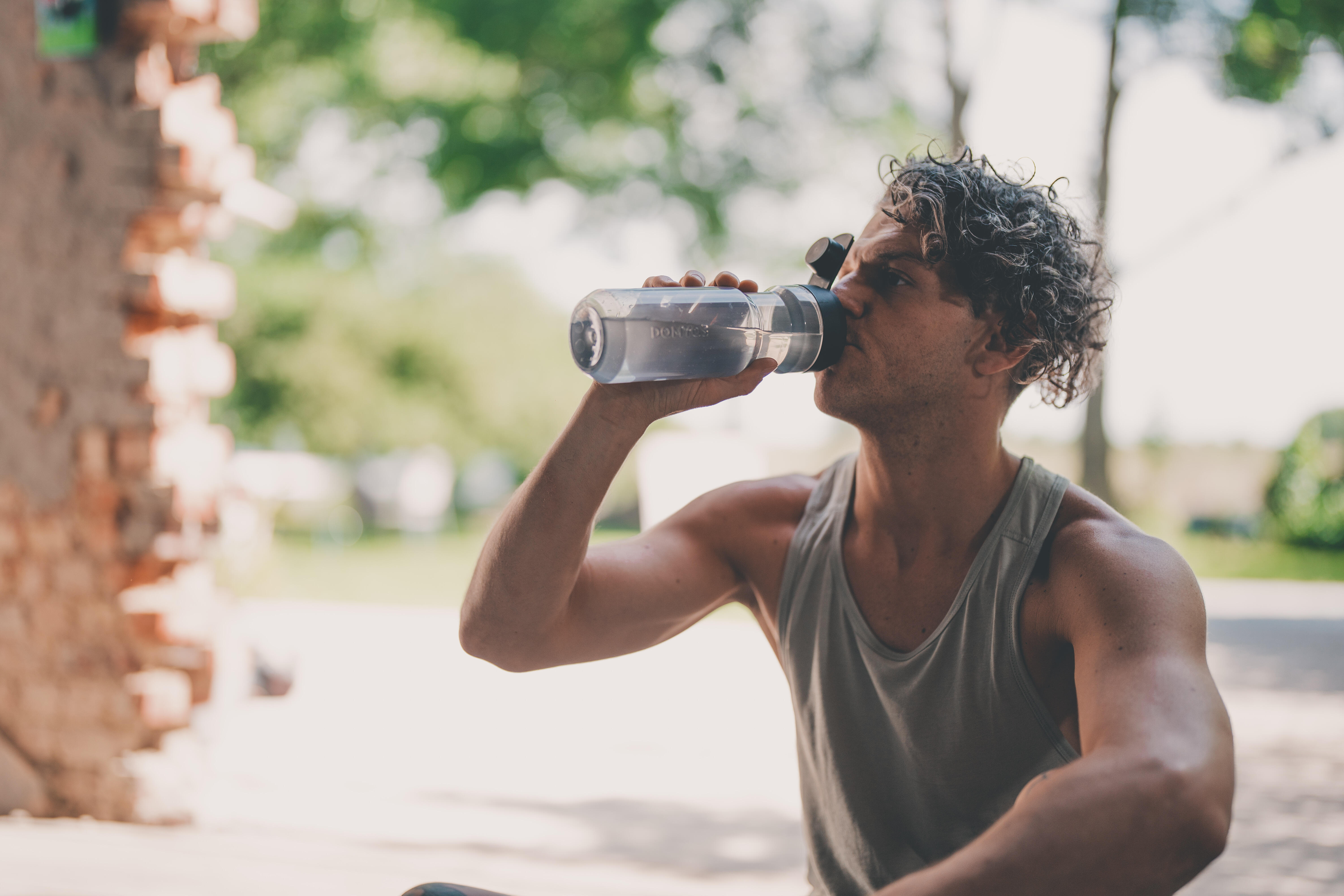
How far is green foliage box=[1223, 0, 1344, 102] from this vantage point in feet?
20.6

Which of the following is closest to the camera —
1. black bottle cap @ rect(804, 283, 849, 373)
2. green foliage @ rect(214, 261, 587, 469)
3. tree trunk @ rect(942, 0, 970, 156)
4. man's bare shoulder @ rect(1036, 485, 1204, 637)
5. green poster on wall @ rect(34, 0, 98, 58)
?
man's bare shoulder @ rect(1036, 485, 1204, 637)

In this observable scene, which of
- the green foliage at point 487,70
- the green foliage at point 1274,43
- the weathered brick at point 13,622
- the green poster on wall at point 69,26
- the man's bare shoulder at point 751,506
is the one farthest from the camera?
the green foliage at point 487,70

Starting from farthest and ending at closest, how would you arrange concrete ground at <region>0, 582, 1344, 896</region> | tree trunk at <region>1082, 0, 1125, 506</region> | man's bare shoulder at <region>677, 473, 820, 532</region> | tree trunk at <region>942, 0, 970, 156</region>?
tree trunk at <region>942, 0, 970, 156</region>, tree trunk at <region>1082, 0, 1125, 506</region>, concrete ground at <region>0, 582, 1344, 896</region>, man's bare shoulder at <region>677, 473, 820, 532</region>

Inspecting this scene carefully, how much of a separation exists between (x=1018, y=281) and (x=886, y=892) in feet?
2.96

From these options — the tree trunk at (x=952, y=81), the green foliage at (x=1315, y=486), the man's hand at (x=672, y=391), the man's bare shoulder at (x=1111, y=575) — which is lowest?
the green foliage at (x=1315, y=486)

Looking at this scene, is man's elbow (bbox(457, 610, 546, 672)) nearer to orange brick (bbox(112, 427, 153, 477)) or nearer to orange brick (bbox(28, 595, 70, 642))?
orange brick (bbox(112, 427, 153, 477))

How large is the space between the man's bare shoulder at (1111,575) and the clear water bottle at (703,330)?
383 millimetres

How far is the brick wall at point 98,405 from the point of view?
3.32 meters

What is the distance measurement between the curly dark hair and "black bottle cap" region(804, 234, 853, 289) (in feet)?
0.39

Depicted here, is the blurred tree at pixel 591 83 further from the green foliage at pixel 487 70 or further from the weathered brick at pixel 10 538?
the weathered brick at pixel 10 538

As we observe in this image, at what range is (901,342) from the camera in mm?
1490

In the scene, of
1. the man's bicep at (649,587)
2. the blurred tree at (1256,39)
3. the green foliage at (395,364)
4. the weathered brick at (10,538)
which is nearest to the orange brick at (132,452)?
the weathered brick at (10,538)

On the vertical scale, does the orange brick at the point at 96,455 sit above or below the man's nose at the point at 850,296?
below

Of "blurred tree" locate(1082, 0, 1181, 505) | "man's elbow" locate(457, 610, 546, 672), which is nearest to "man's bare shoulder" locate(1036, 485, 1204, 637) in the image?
"man's elbow" locate(457, 610, 546, 672)
